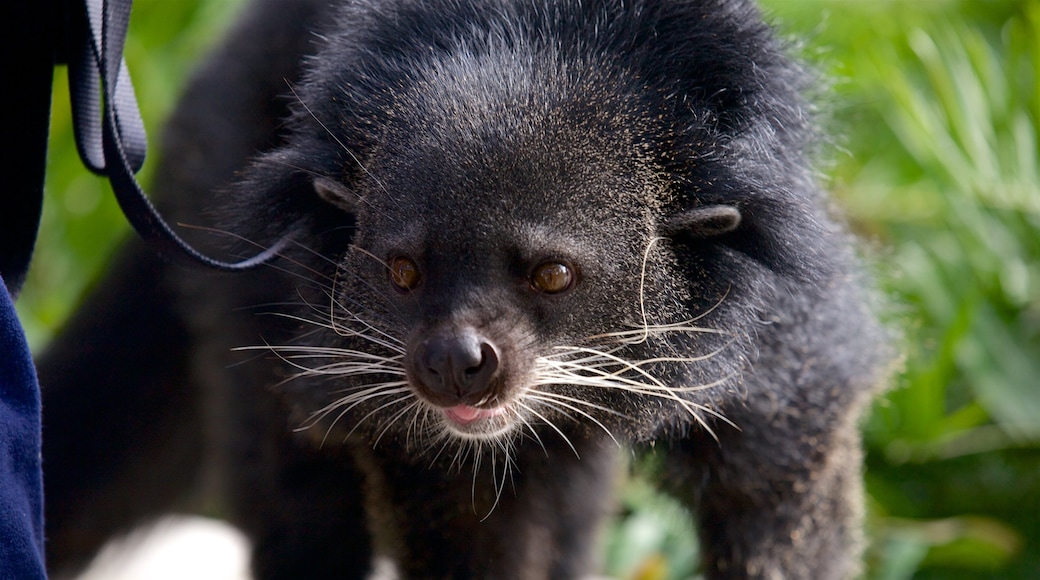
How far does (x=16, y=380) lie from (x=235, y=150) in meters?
1.41

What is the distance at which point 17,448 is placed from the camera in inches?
71.5

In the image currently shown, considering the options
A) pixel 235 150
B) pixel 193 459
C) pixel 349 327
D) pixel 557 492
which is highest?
pixel 349 327

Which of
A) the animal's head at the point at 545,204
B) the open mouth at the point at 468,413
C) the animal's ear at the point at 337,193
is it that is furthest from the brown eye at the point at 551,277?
the animal's ear at the point at 337,193

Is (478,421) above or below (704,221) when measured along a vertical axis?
below

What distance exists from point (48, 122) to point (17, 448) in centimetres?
68

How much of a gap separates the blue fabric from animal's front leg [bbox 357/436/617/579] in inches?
33.9

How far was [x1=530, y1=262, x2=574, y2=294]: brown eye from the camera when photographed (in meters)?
2.08

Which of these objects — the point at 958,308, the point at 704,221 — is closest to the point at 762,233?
the point at 704,221

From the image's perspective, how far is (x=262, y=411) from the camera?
10.0 feet

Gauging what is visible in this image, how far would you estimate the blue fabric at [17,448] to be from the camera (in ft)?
5.83

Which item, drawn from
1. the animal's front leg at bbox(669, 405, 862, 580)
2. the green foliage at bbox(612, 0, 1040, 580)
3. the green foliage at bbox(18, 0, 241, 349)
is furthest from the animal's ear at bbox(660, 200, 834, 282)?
the green foliage at bbox(18, 0, 241, 349)

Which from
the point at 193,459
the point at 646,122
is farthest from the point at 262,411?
the point at 646,122

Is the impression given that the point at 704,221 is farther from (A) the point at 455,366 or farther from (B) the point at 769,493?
(B) the point at 769,493

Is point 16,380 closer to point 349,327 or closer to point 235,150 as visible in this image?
point 349,327
